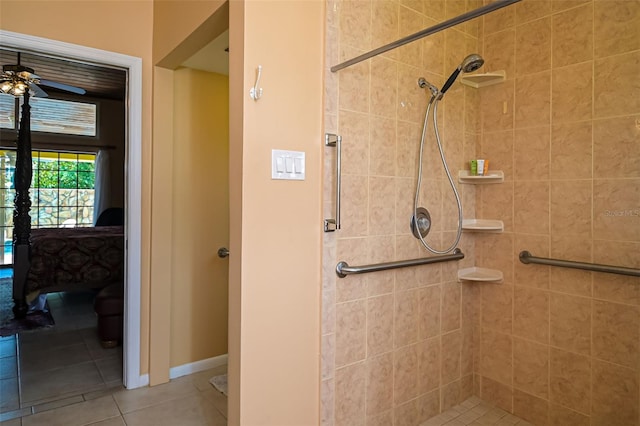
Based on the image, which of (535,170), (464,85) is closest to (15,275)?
(464,85)

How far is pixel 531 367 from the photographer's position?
2.09 metres

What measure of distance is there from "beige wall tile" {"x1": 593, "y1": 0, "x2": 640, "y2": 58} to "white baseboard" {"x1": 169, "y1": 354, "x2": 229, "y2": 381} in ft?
9.96

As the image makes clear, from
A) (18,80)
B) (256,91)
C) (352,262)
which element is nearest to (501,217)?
(352,262)

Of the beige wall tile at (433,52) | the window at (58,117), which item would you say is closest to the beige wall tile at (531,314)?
the beige wall tile at (433,52)

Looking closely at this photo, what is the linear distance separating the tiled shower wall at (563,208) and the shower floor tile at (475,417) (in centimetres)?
5

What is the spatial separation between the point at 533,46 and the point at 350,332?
Result: 6.10 feet

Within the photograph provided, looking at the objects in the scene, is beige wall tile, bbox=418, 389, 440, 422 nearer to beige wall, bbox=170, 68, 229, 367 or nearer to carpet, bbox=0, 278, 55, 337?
beige wall, bbox=170, 68, 229, 367

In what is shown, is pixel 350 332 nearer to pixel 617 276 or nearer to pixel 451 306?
pixel 451 306

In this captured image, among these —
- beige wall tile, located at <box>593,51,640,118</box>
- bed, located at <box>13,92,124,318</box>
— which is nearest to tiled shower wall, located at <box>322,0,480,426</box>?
beige wall tile, located at <box>593,51,640,118</box>

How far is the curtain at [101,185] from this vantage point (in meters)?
5.78

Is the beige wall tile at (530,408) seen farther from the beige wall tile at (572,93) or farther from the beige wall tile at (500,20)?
the beige wall tile at (500,20)

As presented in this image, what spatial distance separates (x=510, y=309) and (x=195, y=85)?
2564 mm

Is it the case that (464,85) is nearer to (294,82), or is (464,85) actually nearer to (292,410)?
(294,82)

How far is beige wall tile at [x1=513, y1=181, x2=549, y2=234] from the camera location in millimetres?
2043
